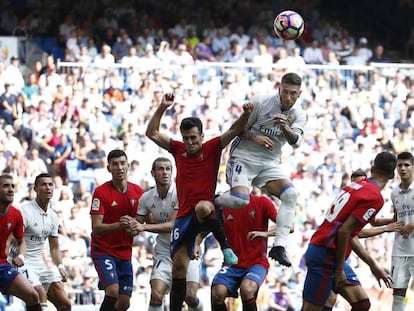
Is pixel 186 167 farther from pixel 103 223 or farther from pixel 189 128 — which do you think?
pixel 103 223

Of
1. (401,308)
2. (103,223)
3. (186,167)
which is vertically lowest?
(401,308)

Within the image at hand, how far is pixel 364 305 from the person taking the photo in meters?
12.4

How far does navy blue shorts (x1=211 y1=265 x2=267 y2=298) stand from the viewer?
13164mm

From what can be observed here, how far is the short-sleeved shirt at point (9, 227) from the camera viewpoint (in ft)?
44.5

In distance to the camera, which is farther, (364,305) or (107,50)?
(107,50)

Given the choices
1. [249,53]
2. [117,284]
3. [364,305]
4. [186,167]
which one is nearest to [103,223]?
[117,284]

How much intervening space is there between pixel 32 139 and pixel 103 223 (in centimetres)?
836

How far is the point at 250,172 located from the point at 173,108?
10.1m

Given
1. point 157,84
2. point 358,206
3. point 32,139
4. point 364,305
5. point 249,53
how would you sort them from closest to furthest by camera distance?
point 358,206
point 364,305
point 32,139
point 157,84
point 249,53

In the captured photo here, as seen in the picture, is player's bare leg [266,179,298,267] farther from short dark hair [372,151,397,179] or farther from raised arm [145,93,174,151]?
short dark hair [372,151,397,179]

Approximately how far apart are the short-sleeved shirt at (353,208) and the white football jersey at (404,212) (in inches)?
120

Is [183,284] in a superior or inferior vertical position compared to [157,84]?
inferior

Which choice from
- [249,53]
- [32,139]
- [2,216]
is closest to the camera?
[2,216]

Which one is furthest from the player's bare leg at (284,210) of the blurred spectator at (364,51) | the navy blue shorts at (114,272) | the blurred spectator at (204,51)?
the blurred spectator at (364,51)
